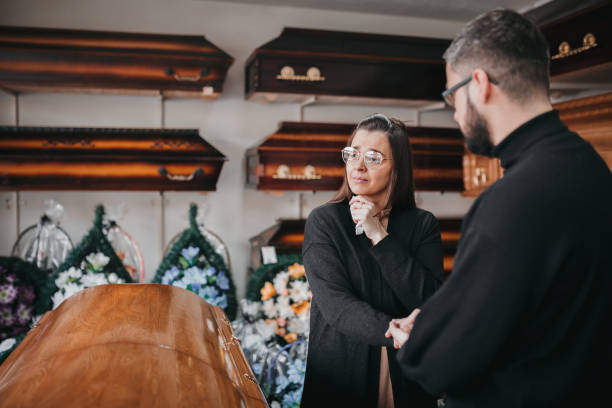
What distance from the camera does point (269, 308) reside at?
346cm

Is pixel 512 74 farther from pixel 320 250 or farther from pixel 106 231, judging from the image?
pixel 106 231

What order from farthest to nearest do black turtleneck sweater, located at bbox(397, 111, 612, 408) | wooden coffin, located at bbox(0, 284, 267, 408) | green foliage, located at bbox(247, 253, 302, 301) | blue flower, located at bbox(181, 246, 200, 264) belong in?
green foliage, located at bbox(247, 253, 302, 301)
blue flower, located at bbox(181, 246, 200, 264)
wooden coffin, located at bbox(0, 284, 267, 408)
black turtleneck sweater, located at bbox(397, 111, 612, 408)

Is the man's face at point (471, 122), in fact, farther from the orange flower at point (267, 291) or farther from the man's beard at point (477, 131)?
the orange flower at point (267, 291)

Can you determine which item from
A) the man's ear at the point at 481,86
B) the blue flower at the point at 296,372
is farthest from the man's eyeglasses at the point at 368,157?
the blue flower at the point at 296,372

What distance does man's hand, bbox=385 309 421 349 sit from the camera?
1.44 m

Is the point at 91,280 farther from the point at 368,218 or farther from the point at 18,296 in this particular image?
the point at 368,218

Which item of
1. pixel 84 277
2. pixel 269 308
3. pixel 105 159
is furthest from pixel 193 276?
pixel 105 159

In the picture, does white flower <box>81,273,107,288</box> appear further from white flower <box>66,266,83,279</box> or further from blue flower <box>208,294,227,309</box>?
blue flower <box>208,294,227,309</box>

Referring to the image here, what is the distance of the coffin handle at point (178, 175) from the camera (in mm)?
3445

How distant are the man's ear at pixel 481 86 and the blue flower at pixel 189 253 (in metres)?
2.63

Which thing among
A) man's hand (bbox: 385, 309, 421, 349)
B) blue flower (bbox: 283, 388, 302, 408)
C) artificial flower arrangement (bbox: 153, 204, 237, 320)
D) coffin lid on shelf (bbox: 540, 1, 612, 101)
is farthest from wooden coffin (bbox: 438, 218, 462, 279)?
man's hand (bbox: 385, 309, 421, 349)

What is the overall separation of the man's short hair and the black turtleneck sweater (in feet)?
0.37

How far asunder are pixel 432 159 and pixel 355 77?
882mm

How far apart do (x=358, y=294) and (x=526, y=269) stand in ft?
2.76
